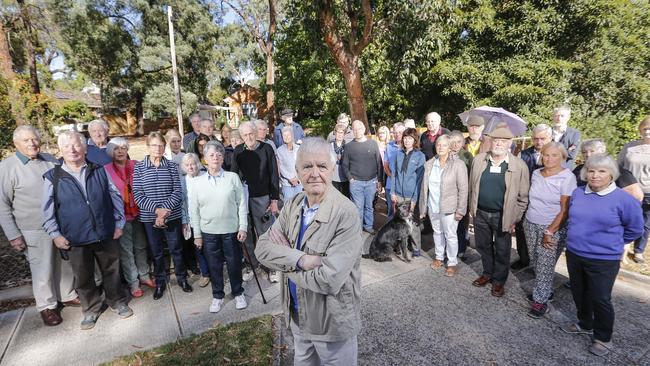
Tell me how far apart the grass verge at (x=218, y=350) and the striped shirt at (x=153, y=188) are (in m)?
1.48

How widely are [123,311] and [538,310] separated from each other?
4.67 m

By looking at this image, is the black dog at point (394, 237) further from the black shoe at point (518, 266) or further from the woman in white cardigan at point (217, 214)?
the woman in white cardigan at point (217, 214)

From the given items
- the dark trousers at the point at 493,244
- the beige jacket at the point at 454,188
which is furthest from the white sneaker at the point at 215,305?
the dark trousers at the point at 493,244

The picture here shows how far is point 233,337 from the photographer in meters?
3.34

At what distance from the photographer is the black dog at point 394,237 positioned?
4.79 meters

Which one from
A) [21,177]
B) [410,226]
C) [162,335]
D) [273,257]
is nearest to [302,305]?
[273,257]

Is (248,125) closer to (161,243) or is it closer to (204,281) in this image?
(161,243)

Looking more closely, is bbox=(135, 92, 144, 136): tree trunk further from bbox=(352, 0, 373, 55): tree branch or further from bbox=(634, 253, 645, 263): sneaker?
bbox=(634, 253, 645, 263): sneaker

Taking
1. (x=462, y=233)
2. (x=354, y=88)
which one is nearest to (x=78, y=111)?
(x=354, y=88)

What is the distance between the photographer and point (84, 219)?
11.0 ft

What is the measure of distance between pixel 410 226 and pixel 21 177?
476 centimetres

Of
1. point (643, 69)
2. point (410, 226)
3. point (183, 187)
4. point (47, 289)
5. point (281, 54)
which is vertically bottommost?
point (47, 289)

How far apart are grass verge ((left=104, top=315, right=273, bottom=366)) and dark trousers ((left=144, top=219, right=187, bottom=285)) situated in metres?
1.21

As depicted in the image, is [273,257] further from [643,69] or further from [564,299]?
[643,69]
